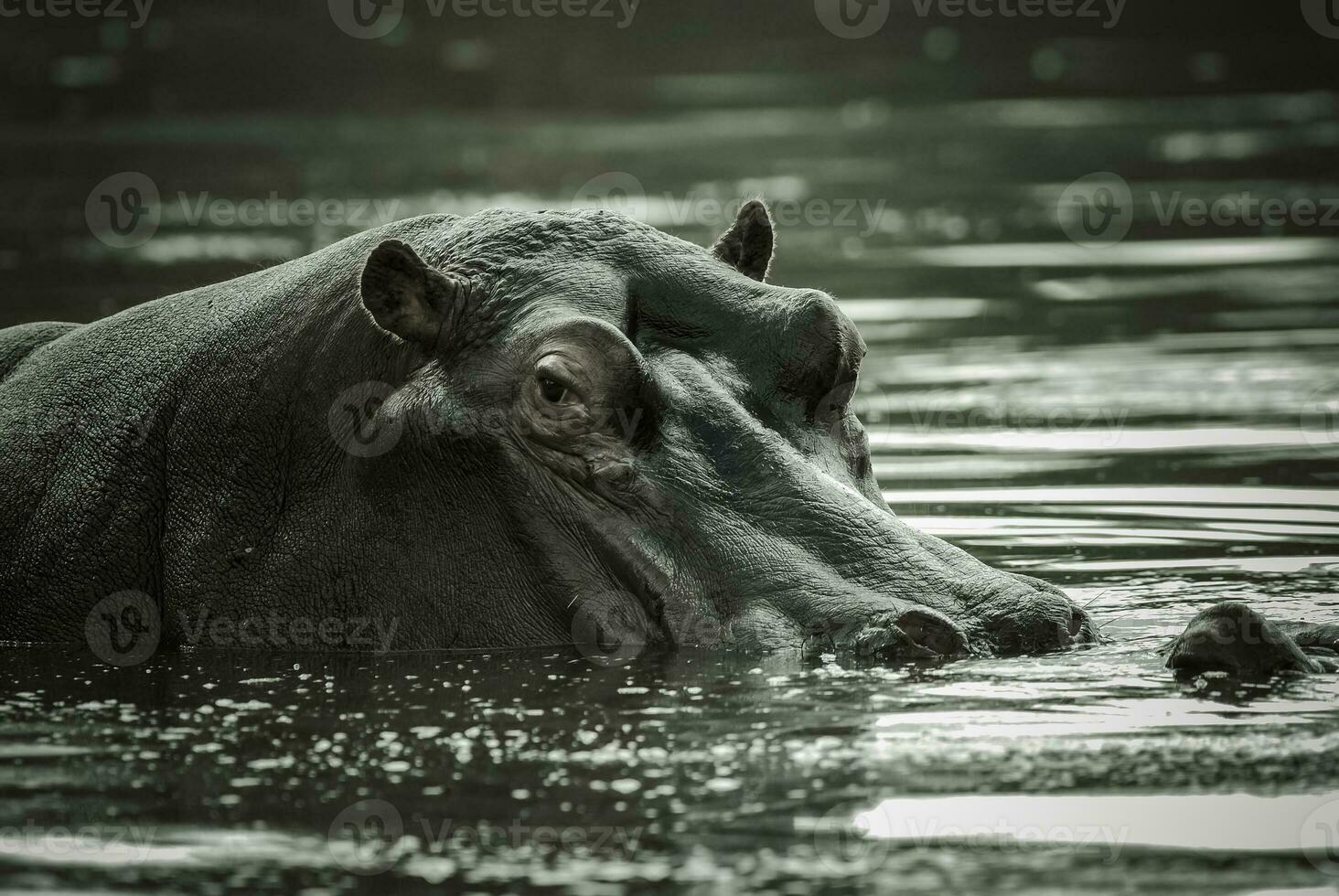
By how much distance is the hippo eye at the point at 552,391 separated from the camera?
277 inches

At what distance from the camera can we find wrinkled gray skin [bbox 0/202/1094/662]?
6.81 metres

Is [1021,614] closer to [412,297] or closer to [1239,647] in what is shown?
[1239,647]

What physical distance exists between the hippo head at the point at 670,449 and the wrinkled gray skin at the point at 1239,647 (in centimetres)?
41

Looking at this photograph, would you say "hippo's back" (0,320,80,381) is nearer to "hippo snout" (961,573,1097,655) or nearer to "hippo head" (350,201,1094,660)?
"hippo head" (350,201,1094,660)

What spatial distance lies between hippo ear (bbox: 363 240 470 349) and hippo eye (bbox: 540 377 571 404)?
527mm

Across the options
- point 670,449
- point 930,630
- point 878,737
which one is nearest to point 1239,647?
point 930,630

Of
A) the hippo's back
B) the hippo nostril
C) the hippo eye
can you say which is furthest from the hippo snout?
the hippo's back

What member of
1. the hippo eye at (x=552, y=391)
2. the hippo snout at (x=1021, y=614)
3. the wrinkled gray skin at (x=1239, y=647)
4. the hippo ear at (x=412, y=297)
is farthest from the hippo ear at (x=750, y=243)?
the wrinkled gray skin at (x=1239, y=647)

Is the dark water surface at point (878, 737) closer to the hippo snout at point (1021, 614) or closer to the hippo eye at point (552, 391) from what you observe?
the hippo snout at point (1021, 614)

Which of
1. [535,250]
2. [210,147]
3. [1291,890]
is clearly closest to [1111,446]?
[535,250]

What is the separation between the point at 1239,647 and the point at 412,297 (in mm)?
2886

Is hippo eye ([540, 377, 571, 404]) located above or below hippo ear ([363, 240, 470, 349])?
below

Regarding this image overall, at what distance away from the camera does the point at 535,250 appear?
7527 mm

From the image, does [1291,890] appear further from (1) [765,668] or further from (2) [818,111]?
(2) [818,111]
